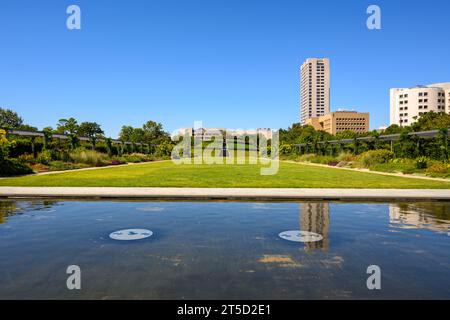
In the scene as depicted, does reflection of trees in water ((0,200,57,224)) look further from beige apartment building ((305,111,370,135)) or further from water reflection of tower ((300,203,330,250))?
beige apartment building ((305,111,370,135))

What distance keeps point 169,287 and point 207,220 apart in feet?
13.6

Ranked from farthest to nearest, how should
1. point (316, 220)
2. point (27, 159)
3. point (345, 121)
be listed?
point (345, 121) < point (27, 159) < point (316, 220)

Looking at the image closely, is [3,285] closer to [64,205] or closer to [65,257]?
[65,257]

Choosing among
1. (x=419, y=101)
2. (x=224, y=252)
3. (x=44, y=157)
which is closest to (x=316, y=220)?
(x=224, y=252)

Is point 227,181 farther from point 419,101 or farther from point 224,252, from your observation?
point 419,101

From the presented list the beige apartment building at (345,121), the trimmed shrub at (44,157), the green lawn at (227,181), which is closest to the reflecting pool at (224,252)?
the green lawn at (227,181)

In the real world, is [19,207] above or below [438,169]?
below

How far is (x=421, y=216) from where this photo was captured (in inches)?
353

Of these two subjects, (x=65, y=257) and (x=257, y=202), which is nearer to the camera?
(x=65, y=257)

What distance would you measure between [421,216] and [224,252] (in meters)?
6.38

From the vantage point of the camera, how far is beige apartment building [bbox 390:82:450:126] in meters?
134

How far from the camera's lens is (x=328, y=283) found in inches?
177
